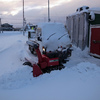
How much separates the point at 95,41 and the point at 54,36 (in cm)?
287

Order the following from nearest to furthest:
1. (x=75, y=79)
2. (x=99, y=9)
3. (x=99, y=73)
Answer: (x=75, y=79) → (x=99, y=73) → (x=99, y=9)

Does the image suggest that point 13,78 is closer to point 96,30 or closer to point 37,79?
point 37,79

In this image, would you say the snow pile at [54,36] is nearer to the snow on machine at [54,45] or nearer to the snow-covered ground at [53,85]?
the snow on machine at [54,45]

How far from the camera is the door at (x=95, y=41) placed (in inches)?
310

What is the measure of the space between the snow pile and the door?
1932 mm

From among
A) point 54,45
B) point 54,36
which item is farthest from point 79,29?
point 54,45

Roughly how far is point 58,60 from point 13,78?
2015mm

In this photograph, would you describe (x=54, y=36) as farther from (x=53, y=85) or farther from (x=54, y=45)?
(x=53, y=85)

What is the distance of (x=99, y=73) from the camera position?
477 cm

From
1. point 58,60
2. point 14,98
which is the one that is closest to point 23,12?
point 58,60

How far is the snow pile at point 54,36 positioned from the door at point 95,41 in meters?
1.93

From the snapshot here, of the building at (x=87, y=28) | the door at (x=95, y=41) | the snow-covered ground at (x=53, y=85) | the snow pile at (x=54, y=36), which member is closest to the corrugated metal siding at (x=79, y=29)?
the building at (x=87, y=28)

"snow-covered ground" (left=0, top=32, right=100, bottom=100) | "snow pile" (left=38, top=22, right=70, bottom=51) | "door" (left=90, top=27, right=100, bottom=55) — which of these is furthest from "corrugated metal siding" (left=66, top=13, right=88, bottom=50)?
"snow-covered ground" (left=0, top=32, right=100, bottom=100)

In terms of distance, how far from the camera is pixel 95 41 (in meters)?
8.03
